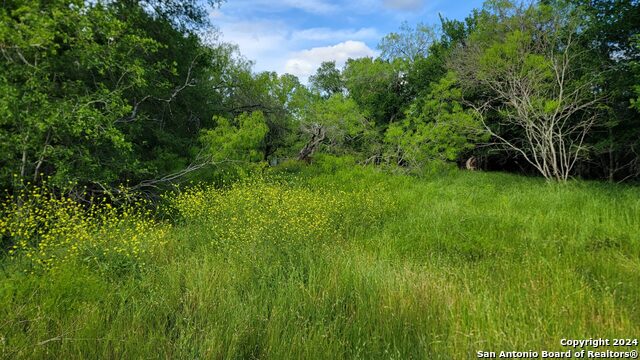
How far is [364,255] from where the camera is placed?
4.55 m

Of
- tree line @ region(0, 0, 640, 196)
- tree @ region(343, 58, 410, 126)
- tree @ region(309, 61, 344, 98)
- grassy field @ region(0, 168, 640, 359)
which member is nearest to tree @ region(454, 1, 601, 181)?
tree line @ region(0, 0, 640, 196)

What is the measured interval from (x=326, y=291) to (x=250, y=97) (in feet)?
49.7

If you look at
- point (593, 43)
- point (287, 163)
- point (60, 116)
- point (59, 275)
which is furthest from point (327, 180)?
point (593, 43)

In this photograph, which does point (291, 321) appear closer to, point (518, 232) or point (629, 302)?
point (629, 302)

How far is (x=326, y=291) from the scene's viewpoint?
3408 mm

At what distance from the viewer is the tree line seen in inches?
198

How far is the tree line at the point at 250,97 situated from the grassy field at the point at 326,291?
6.87 feet

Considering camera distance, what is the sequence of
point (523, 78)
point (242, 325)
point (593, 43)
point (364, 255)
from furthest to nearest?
point (593, 43) → point (523, 78) → point (364, 255) → point (242, 325)

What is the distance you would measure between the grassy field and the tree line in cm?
209

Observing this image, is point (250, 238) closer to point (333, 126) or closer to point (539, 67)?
point (539, 67)

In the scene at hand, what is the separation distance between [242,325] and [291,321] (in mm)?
449

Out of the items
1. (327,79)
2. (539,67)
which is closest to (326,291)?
(539,67)

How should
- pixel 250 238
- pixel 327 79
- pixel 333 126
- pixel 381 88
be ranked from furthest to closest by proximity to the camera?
pixel 327 79 < pixel 381 88 < pixel 333 126 < pixel 250 238

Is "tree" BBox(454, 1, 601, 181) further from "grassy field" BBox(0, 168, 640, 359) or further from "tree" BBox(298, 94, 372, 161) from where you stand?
"tree" BBox(298, 94, 372, 161)
